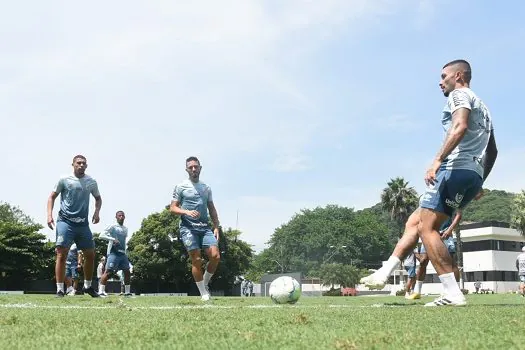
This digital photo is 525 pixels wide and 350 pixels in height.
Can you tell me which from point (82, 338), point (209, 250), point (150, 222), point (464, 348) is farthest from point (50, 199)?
point (150, 222)

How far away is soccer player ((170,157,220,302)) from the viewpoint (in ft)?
34.2

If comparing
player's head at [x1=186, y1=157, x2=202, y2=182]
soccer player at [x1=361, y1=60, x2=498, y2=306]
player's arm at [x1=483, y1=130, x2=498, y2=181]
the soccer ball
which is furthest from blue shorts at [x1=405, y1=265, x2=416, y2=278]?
soccer player at [x1=361, y1=60, x2=498, y2=306]

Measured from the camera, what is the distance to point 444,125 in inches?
272

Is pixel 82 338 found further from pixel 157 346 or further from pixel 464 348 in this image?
pixel 464 348

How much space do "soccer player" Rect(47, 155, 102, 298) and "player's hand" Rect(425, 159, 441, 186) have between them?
269 inches

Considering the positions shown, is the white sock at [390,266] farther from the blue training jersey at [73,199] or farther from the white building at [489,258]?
the white building at [489,258]

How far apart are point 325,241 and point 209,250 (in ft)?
365

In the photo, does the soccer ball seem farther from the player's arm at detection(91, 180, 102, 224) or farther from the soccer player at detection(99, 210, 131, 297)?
the soccer player at detection(99, 210, 131, 297)

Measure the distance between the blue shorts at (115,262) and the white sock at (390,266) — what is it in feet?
37.1

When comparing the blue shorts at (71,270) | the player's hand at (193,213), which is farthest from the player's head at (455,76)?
the blue shorts at (71,270)

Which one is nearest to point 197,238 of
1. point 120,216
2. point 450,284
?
point 450,284

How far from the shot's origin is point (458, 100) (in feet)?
21.5

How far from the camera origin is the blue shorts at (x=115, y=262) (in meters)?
16.6

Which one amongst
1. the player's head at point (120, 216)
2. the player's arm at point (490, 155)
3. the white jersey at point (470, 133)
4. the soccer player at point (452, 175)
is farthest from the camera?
the player's head at point (120, 216)
